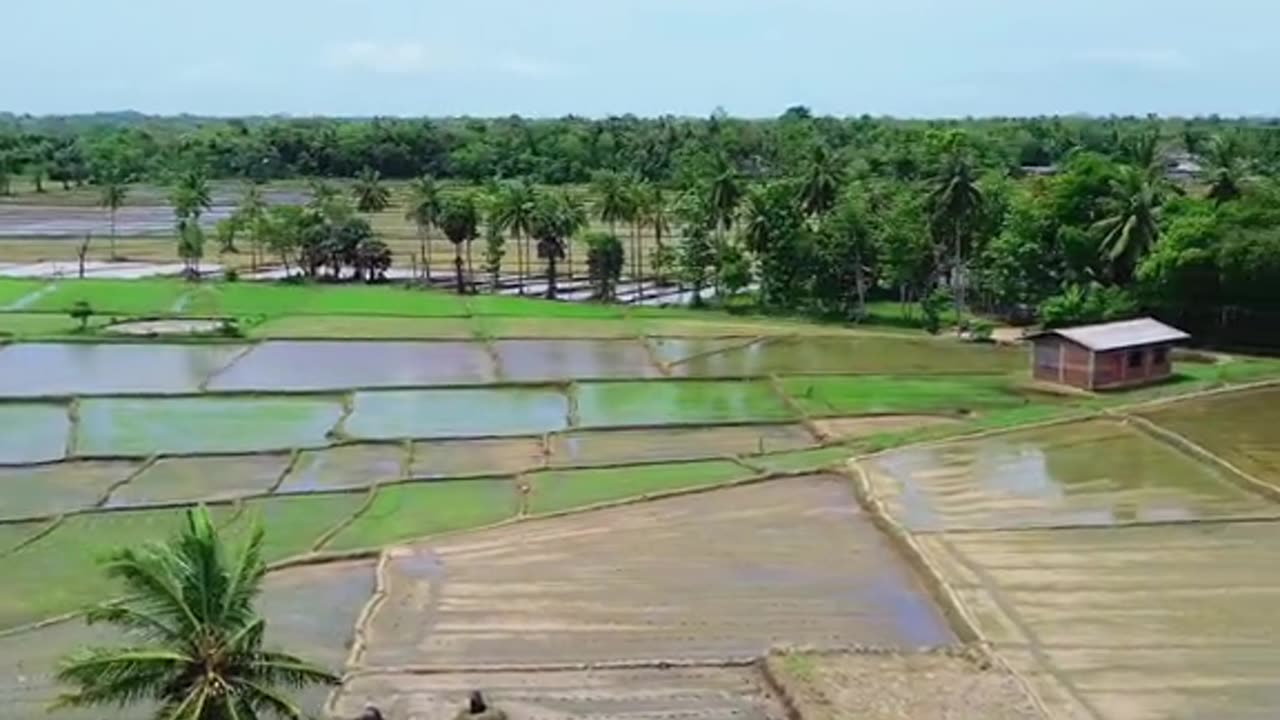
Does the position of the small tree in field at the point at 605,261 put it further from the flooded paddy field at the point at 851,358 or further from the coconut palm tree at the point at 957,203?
the coconut palm tree at the point at 957,203

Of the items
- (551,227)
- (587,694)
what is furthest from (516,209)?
(587,694)

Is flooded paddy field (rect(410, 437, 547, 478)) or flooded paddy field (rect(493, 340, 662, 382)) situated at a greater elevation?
flooded paddy field (rect(493, 340, 662, 382))

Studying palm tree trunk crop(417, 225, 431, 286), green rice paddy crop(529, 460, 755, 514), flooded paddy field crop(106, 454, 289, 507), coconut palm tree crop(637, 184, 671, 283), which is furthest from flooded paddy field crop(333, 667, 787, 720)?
palm tree trunk crop(417, 225, 431, 286)

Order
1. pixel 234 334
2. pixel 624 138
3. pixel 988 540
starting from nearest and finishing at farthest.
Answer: pixel 988 540
pixel 234 334
pixel 624 138

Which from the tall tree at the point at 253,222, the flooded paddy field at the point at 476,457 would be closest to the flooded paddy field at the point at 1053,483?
the flooded paddy field at the point at 476,457

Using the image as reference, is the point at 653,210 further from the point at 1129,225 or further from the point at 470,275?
the point at 1129,225

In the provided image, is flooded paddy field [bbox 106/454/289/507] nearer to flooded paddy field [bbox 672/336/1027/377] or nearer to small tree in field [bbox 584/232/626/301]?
flooded paddy field [bbox 672/336/1027/377]

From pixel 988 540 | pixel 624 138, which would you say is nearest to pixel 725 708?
pixel 988 540

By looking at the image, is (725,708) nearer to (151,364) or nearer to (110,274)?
(151,364)
